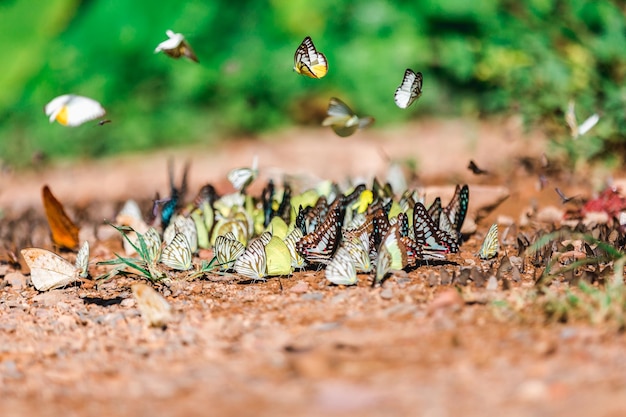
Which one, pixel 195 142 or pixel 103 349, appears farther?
pixel 195 142

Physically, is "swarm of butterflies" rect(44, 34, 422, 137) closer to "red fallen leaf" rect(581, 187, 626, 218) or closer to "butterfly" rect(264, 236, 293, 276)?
"butterfly" rect(264, 236, 293, 276)

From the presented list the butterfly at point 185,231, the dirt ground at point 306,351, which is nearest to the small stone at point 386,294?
the dirt ground at point 306,351

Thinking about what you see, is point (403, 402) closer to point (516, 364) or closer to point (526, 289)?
point (516, 364)

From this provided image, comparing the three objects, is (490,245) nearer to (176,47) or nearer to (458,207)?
(458,207)

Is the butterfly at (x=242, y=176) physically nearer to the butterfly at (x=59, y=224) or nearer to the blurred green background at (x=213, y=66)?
the butterfly at (x=59, y=224)

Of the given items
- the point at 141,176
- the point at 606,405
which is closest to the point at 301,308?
the point at 606,405

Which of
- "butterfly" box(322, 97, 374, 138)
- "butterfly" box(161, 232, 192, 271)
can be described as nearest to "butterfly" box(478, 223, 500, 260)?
"butterfly" box(322, 97, 374, 138)
